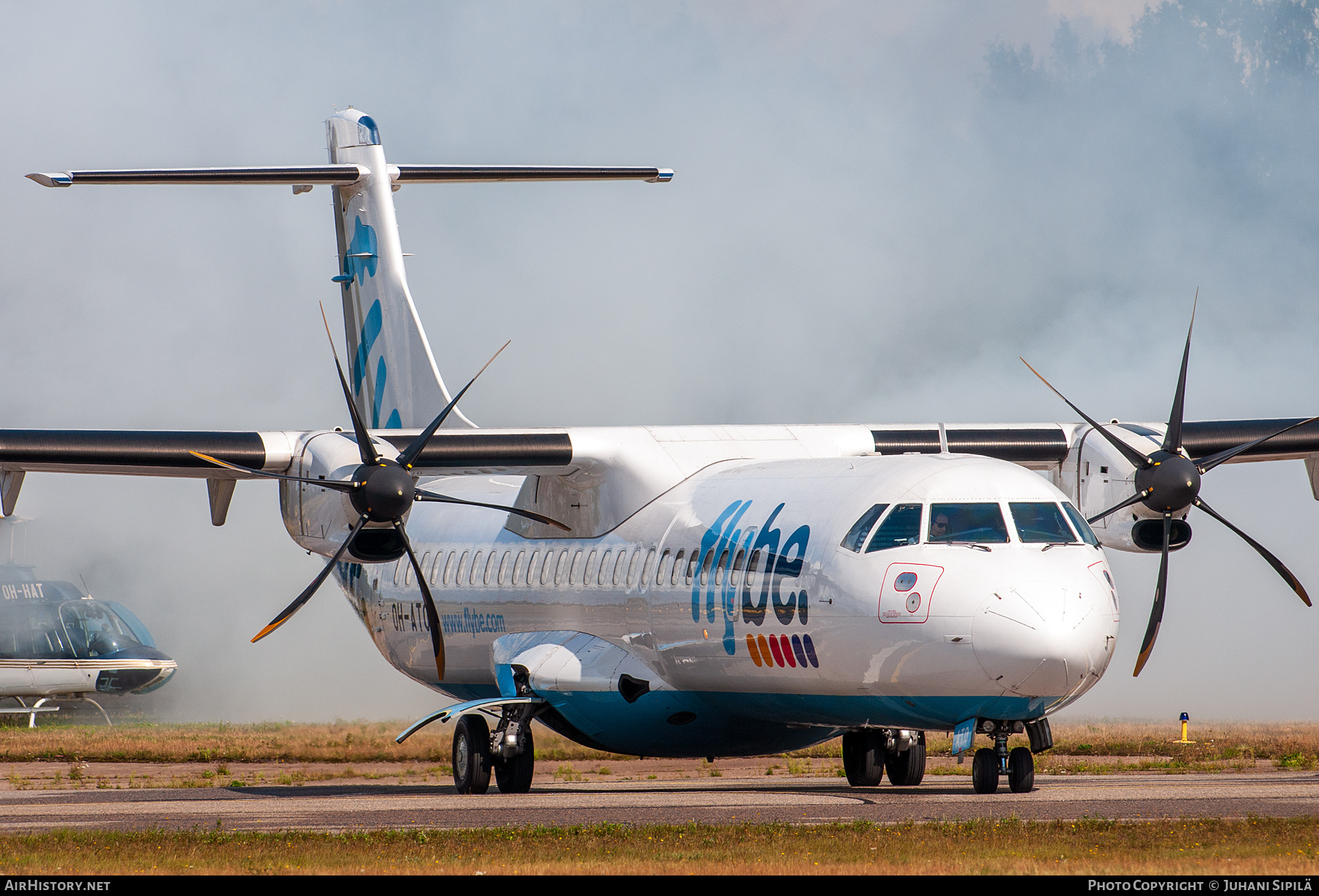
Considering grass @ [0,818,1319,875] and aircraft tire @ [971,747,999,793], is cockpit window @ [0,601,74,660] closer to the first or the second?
grass @ [0,818,1319,875]

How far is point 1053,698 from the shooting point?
13.6 meters

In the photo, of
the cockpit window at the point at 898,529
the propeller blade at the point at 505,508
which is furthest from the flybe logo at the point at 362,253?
the cockpit window at the point at 898,529

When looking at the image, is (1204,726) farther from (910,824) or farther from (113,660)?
(910,824)

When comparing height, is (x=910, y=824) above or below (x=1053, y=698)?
below

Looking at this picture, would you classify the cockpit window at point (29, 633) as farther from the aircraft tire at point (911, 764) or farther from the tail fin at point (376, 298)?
the aircraft tire at point (911, 764)

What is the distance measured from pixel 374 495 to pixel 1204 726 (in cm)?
3336

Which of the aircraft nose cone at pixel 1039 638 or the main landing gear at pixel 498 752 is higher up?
the aircraft nose cone at pixel 1039 638

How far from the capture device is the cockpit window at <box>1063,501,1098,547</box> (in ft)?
47.9

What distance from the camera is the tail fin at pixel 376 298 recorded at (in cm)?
2480

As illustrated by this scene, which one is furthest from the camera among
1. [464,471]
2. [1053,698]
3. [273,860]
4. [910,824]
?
[464,471]

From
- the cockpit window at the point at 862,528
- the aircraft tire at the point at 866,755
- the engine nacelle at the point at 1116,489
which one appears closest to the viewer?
the cockpit window at the point at 862,528

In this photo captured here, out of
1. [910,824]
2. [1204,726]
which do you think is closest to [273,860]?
[910,824]

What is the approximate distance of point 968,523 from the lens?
14.4 meters

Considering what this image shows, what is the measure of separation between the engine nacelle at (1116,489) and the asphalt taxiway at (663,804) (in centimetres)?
274
